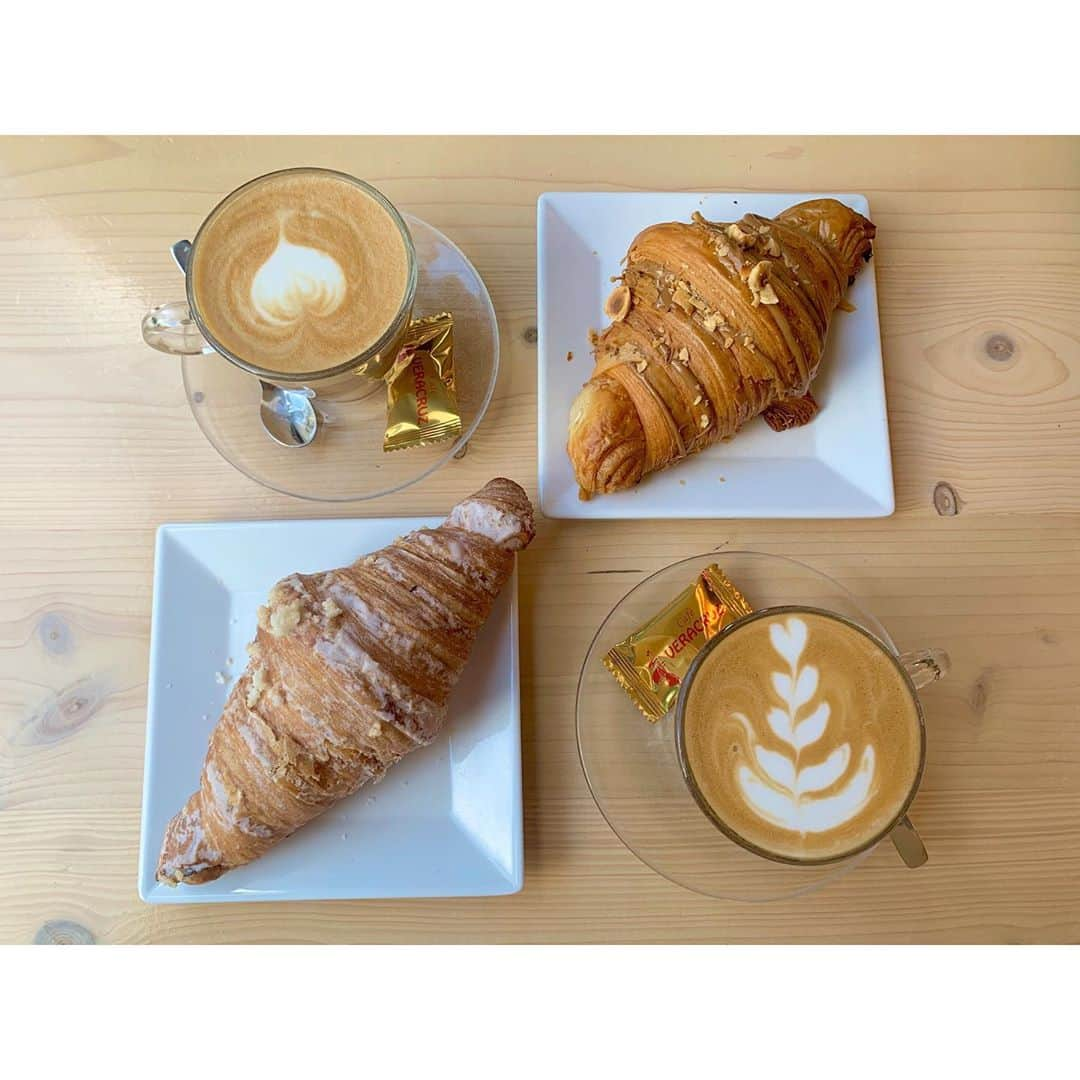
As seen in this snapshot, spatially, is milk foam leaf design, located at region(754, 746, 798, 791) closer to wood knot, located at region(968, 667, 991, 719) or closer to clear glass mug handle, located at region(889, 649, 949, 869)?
clear glass mug handle, located at region(889, 649, 949, 869)

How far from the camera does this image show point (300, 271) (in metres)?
1.06

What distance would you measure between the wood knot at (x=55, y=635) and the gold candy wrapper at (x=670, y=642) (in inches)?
27.8

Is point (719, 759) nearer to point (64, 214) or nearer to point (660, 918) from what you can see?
→ point (660, 918)

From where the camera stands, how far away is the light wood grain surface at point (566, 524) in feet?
3.60

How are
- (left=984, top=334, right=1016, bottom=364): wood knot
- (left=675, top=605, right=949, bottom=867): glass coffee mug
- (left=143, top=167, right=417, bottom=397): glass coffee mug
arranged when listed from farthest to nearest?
(left=984, top=334, right=1016, bottom=364): wood knot
(left=143, top=167, right=417, bottom=397): glass coffee mug
(left=675, top=605, right=949, bottom=867): glass coffee mug

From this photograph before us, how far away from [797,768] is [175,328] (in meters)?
0.94

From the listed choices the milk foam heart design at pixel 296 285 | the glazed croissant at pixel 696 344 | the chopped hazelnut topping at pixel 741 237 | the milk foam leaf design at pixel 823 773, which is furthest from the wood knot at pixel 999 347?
the milk foam heart design at pixel 296 285

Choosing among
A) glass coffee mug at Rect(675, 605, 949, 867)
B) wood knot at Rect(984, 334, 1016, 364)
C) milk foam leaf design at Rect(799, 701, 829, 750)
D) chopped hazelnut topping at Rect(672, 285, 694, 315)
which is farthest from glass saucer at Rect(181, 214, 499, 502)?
wood knot at Rect(984, 334, 1016, 364)

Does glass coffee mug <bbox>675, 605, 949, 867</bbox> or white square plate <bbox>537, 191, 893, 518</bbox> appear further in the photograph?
white square plate <bbox>537, 191, 893, 518</bbox>

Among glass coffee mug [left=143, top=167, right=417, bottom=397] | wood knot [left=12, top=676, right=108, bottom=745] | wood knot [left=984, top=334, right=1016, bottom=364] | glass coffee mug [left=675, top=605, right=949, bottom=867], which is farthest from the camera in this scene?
wood knot [left=984, top=334, right=1016, bottom=364]

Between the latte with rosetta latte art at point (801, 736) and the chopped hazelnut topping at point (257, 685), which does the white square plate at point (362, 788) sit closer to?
the chopped hazelnut topping at point (257, 685)

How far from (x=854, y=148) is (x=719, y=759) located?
96 cm

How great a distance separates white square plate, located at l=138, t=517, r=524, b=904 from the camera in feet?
3.40

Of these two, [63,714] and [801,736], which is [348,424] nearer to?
[63,714]
